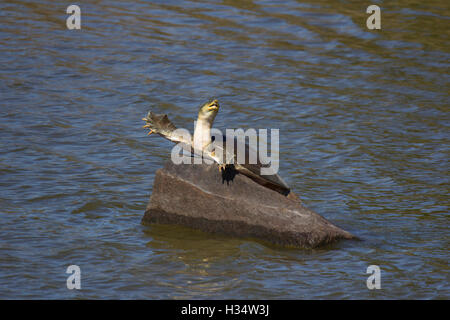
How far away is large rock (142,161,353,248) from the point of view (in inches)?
219

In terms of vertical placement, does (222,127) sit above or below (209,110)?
below

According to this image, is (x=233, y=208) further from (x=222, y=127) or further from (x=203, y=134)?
(x=222, y=127)

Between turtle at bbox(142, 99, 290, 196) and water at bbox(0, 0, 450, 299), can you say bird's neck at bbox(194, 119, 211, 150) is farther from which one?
water at bbox(0, 0, 450, 299)

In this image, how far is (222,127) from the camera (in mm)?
8492

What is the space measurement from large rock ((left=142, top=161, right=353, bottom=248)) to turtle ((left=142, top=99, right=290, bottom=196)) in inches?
3.3

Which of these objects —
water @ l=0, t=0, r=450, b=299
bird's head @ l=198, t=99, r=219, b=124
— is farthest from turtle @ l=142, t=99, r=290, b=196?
water @ l=0, t=0, r=450, b=299

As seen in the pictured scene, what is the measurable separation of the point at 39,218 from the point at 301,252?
221cm

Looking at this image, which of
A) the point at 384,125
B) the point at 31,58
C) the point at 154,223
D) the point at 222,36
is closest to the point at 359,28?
the point at 222,36

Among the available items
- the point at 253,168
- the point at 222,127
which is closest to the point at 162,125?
the point at 253,168

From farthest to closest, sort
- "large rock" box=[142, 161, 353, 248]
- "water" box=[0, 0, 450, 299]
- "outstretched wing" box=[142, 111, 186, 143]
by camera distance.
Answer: "outstretched wing" box=[142, 111, 186, 143], "large rock" box=[142, 161, 353, 248], "water" box=[0, 0, 450, 299]

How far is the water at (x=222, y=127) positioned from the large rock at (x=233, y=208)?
11 centimetres

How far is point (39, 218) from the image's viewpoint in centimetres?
615

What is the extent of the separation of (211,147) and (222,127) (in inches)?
112

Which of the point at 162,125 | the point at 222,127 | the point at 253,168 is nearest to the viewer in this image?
the point at 253,168
